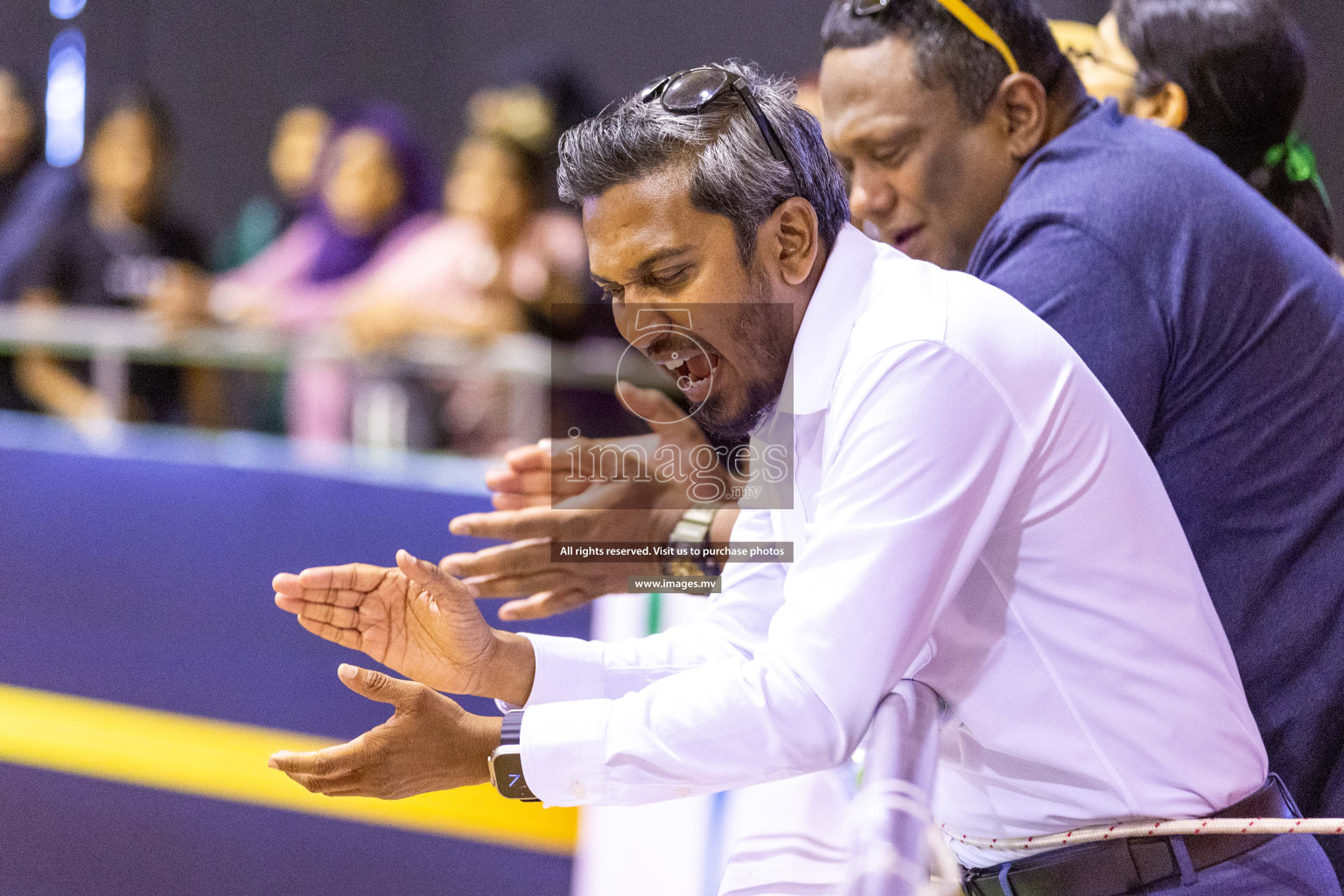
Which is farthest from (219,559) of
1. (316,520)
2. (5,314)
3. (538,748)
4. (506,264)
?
(538,748)

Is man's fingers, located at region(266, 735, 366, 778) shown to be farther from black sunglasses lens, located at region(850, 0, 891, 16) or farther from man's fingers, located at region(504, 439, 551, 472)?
black sunglasses lens, located at region(850, 0, 891, 16)

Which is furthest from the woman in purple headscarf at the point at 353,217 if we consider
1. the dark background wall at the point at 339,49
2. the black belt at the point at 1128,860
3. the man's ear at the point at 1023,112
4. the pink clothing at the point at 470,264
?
the black belt at the point at 1128,860

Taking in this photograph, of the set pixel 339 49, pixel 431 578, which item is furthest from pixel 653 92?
pixel 339 49

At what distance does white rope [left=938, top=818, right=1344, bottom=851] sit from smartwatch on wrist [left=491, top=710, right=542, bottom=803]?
47 cm

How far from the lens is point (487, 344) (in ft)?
11.4

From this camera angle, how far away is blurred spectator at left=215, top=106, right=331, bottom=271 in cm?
526

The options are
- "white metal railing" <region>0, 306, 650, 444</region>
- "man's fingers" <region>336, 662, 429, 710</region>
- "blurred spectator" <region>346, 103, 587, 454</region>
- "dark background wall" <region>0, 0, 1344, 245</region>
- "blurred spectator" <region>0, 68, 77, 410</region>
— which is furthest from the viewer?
"dark background wall" <region>0, 0, 1344, 245</region>

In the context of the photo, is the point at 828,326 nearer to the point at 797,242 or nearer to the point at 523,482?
the point at 797,242

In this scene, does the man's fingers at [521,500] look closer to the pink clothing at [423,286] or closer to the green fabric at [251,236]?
the pink clothing at [423,286]

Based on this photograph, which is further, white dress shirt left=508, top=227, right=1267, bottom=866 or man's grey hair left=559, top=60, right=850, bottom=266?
man's grey hair left=559, top=60, right=850, bottom=266

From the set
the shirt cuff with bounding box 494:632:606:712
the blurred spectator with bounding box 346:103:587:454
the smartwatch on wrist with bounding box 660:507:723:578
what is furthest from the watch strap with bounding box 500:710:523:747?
the blurred spectator with bounding box 346:103:587:454

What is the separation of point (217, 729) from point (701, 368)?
7.18 feet

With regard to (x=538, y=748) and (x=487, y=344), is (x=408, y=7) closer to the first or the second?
(x=487, y=344)

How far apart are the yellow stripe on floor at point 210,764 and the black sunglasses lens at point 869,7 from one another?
169cm
